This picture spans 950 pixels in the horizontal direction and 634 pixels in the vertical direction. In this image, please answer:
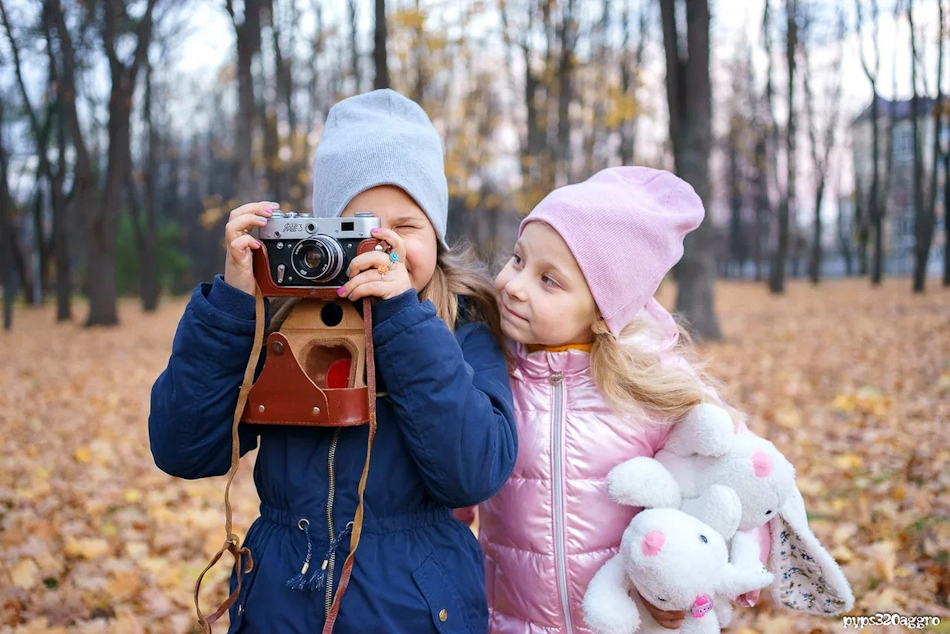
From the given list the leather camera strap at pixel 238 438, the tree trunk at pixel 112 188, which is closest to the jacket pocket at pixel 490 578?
the leather camera strap at pixel 238 438

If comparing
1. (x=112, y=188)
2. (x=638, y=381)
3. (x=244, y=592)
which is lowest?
(x=244, y=592)

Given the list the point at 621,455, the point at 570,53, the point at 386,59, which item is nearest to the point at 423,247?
the point at 621,455

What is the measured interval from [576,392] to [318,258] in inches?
29.0

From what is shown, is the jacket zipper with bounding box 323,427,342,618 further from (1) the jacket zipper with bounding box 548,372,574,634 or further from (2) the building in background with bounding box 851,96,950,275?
(2) the building in background with bounding box 851,96,950,275

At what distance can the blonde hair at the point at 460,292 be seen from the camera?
1704 mm

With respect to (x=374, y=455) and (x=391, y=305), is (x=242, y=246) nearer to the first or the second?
(x=391, y=305)

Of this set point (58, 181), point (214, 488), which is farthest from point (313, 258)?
point (58, 181)

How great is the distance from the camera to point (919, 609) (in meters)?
2.67

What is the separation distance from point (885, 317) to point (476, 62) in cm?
1527

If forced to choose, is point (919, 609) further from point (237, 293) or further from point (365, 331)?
point (237, 293)

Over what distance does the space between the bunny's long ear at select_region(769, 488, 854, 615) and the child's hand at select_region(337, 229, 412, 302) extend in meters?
1.09

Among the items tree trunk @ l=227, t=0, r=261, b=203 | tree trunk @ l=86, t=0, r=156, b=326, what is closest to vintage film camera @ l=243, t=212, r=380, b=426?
tree trunk @ l=227, t=0, r=261, b=203

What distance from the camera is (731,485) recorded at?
1662 mm

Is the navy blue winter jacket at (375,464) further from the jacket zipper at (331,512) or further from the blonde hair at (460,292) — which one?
the blonde hair at (460,292)
